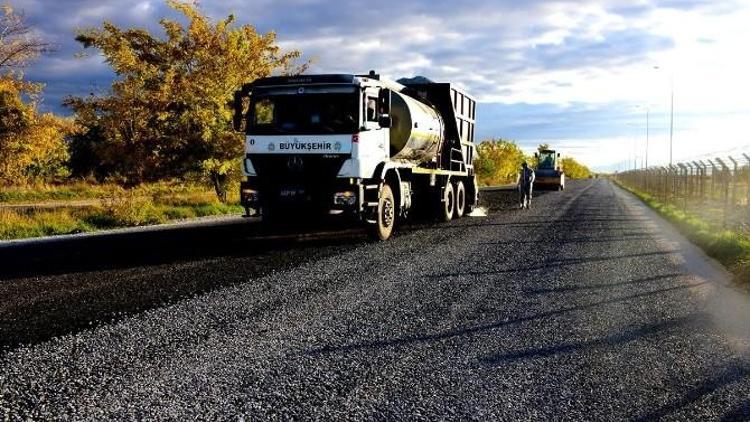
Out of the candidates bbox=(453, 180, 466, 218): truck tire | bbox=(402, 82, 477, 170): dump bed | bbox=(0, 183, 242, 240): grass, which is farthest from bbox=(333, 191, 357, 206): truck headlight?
bbox=(0, 183, 242, 240): grass

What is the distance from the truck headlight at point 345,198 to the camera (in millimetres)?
10242

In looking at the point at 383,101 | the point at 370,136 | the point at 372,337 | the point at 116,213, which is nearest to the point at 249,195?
the point at 370,136

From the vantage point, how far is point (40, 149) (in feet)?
84.6

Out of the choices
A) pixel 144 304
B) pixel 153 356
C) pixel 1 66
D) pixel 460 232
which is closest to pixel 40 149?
pixel 1 66

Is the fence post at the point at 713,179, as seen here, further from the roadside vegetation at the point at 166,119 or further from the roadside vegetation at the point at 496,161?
the roadside vegetation at the point at 496,161

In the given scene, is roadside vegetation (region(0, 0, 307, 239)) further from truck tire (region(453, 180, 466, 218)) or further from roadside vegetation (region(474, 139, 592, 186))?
roadside vegetation (region(474, 139, 592, 186))

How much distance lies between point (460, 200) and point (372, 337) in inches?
503

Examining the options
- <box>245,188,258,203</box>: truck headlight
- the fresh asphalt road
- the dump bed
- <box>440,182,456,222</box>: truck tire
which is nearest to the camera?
the fresh asphalt road

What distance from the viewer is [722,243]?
10789 mm

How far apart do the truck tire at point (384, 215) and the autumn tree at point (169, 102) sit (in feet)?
26.0

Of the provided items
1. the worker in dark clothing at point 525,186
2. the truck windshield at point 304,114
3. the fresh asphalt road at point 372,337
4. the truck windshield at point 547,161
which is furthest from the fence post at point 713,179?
the truck windshield at point 547,161

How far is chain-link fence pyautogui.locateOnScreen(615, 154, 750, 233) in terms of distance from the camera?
41.6 feet

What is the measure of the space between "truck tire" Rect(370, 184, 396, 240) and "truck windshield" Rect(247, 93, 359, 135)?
169 cm

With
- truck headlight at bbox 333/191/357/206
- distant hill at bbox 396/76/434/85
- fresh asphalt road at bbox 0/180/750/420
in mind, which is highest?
distant hill at bbox 396/76/434/85
